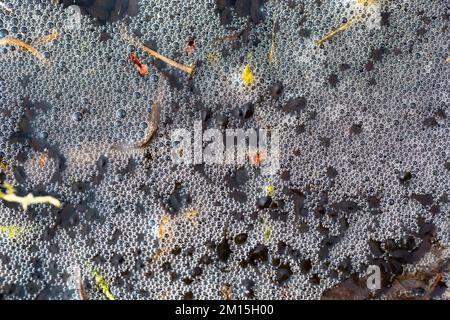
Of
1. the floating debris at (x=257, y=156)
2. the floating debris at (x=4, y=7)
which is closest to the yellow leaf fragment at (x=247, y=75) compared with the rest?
the floating debris at (x=257, y=156)

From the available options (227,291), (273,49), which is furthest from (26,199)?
(273,49)

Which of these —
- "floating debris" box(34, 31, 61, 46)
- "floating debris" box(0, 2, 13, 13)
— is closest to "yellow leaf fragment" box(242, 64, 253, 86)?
"floating debris" box(34, 31, 61, 46)

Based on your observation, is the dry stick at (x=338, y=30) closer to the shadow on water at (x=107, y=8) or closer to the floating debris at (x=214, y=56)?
the floating debris at (x=214, y=56)

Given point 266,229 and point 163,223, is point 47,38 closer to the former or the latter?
point 163,223

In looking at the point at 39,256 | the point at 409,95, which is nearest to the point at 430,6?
the point at 409,95

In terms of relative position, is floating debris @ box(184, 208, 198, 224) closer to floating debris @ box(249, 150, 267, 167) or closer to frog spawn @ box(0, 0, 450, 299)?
frog spawn @ box(0, 0, 450, 299)
